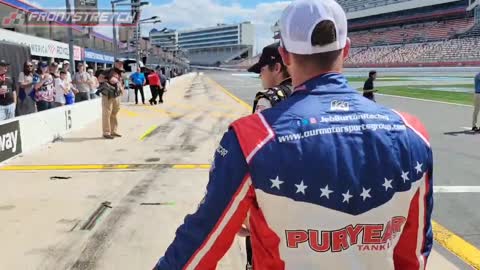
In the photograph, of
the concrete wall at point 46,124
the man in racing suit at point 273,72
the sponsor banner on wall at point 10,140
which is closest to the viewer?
the man in racing suit at point 273,72

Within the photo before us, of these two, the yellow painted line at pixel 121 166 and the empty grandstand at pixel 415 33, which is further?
the empty grandstand at pixel 415 33

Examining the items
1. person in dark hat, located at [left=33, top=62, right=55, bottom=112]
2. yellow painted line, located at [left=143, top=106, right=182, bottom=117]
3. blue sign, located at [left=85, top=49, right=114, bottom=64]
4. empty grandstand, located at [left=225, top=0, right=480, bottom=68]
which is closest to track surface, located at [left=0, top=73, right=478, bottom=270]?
person in dark hat, located at [left=33, top=62, right=55, bottom=112]

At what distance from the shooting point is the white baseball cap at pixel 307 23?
138cm

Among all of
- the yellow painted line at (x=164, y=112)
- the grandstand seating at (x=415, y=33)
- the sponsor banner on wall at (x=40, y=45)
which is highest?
the grandstand seating at (x=415, y=33)

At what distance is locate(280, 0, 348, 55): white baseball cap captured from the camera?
1377 millimetres

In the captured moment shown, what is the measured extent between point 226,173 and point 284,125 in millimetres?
217

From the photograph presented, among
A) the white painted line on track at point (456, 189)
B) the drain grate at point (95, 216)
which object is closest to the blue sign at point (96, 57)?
the drain grate at point (95, 216)

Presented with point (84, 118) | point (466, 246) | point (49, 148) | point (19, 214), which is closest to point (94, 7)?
point (84, 118)

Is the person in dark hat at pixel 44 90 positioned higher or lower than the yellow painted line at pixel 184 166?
higher

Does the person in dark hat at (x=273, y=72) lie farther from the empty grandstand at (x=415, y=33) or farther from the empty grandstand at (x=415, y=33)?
the empty grandstand at (x=415, y=33)

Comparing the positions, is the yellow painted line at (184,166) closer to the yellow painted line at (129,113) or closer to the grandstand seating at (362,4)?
the yellow painted line at (129,113)

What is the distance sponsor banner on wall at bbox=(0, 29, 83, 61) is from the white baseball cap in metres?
20.9

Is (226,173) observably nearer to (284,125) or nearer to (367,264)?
(284,125)

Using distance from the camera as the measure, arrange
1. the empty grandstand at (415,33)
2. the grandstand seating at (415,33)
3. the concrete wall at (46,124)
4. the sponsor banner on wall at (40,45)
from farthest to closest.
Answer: the grandstand seating at (415,33) → the empty grandstand at (415,33) → the sponsor banner on wall at (40,45) → the concrete wall at (46,124)
